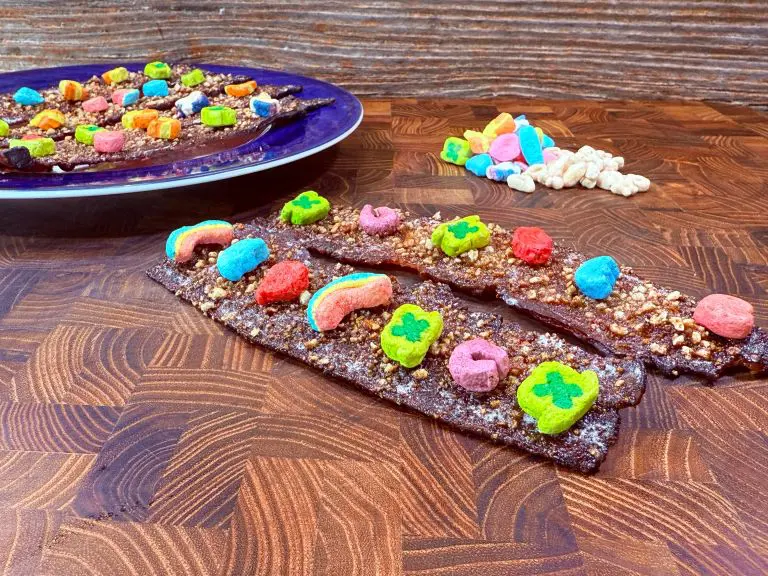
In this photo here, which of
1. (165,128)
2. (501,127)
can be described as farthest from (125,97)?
(501,127)

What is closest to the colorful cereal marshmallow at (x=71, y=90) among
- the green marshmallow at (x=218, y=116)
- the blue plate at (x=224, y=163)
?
the blue plate at (x=224, y=163)

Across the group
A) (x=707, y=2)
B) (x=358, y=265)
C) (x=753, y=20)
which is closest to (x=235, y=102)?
(x=358, y=265)

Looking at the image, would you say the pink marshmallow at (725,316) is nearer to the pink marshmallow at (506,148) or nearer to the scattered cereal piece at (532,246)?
the scattered cereal piece at (532,246)

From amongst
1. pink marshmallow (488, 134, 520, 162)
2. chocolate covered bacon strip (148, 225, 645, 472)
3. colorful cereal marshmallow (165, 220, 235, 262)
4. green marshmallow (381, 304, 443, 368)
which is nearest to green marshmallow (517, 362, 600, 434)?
chocolate covered bacon strip (148, 225, 645, 472)

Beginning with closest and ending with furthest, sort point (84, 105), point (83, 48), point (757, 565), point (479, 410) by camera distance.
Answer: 1. point (757, 565)
2. point (479, 410)
3. point (84, 105)
4. point (83, 48)

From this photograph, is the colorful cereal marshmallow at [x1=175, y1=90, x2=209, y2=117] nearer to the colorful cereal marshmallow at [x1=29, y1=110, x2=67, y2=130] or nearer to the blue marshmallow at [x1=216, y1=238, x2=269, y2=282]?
the colorful cereal marshmallow at [x1=29, y1=110, x2=67, y2=130]

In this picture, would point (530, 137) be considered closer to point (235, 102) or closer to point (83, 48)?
point (235, 102)
